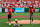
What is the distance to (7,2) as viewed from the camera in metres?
25.1

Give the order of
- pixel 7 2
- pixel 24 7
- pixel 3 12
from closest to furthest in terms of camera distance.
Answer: pixel 3 12 → pixel 24 7 → pixel 7 2

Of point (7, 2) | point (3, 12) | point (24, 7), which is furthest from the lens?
point (7, 2)

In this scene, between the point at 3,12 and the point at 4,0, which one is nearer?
the point at 3,12

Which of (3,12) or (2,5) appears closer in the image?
(3,12)

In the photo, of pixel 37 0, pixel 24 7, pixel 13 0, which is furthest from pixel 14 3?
pixel 37 0

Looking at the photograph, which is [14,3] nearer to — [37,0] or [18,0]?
[18,0]

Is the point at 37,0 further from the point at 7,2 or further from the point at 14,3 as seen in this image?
the point at 7,2

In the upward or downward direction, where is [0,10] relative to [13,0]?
downward

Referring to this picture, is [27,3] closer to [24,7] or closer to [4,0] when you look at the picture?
[24,7]

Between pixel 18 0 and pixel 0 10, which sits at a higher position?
pixel 18 0

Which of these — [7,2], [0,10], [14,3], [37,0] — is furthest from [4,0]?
[37,0]

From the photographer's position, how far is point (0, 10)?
2202 centimetres

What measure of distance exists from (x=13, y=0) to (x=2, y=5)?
3.66 m

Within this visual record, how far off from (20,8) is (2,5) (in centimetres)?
413
